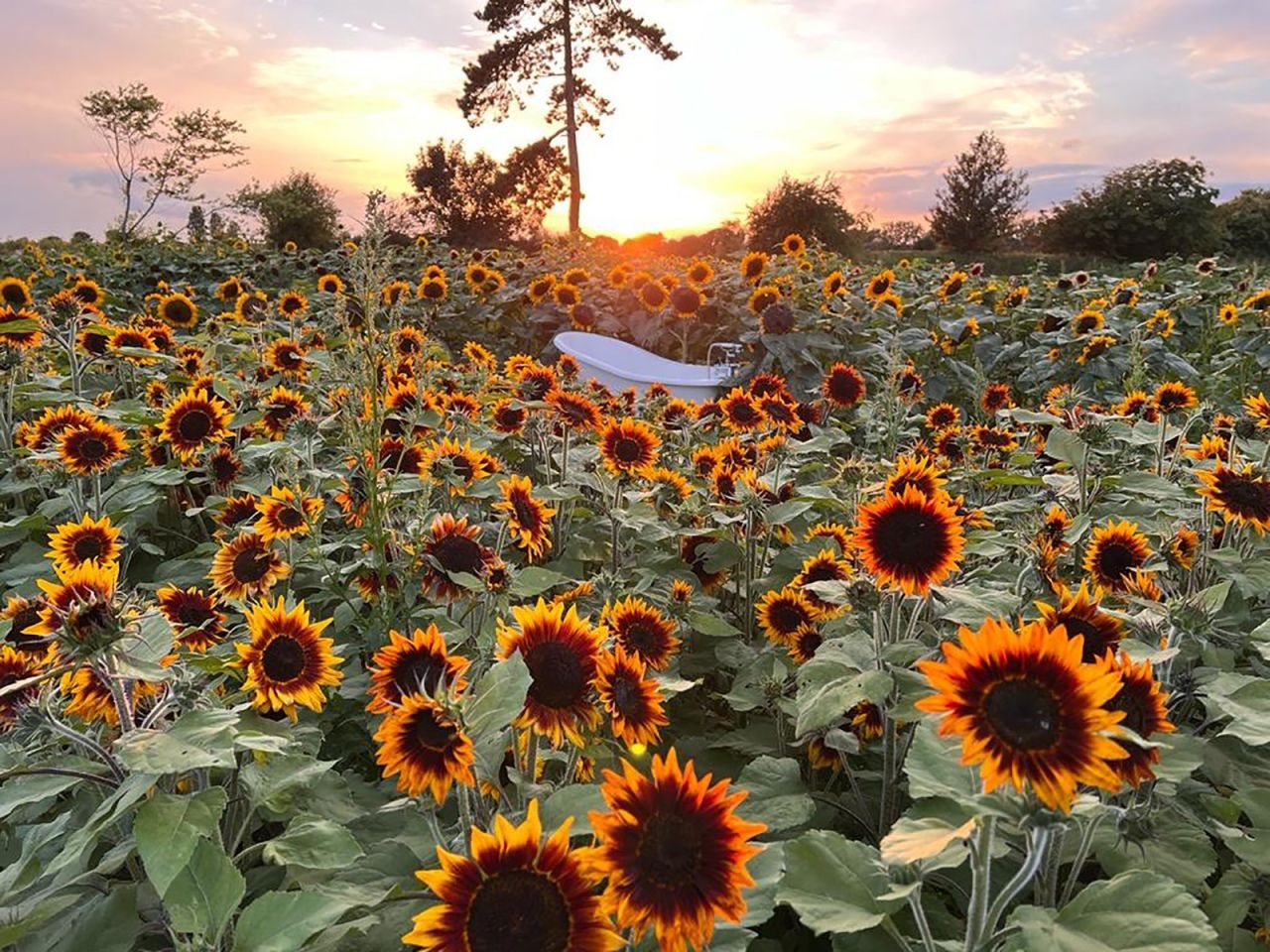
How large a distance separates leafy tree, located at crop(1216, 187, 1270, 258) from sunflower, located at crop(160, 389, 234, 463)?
3204 centimetres

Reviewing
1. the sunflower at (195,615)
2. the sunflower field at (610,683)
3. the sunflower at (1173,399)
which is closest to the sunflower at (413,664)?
the sunflower field at (610,683)

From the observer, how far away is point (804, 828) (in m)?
1.58

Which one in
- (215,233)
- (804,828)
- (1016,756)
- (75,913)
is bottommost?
(804,828)

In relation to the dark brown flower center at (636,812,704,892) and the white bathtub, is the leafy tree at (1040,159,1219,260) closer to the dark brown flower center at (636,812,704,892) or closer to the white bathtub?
the white bathtub

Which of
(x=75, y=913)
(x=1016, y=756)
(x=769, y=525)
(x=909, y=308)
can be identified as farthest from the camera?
(x=909, y=308)

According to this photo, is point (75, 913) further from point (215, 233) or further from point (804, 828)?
point (215, 233)

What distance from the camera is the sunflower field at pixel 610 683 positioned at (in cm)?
91

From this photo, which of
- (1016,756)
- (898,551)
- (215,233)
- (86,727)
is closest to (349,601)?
→ (86,727)

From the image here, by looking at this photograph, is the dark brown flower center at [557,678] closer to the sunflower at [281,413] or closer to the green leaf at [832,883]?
the green leaf at [832,883]

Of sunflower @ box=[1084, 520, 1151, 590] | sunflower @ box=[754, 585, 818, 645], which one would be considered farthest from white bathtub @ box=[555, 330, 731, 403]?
sunflower @ box=[1084, 520, 1151, 590]

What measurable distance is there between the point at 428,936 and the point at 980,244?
34.9 metres

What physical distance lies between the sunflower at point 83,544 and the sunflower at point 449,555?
2.45 ft

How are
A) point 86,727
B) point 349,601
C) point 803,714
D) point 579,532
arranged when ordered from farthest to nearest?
point 579,532, point 349,601, point 86,727, point 803,714

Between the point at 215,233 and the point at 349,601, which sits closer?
the point at 349,601
